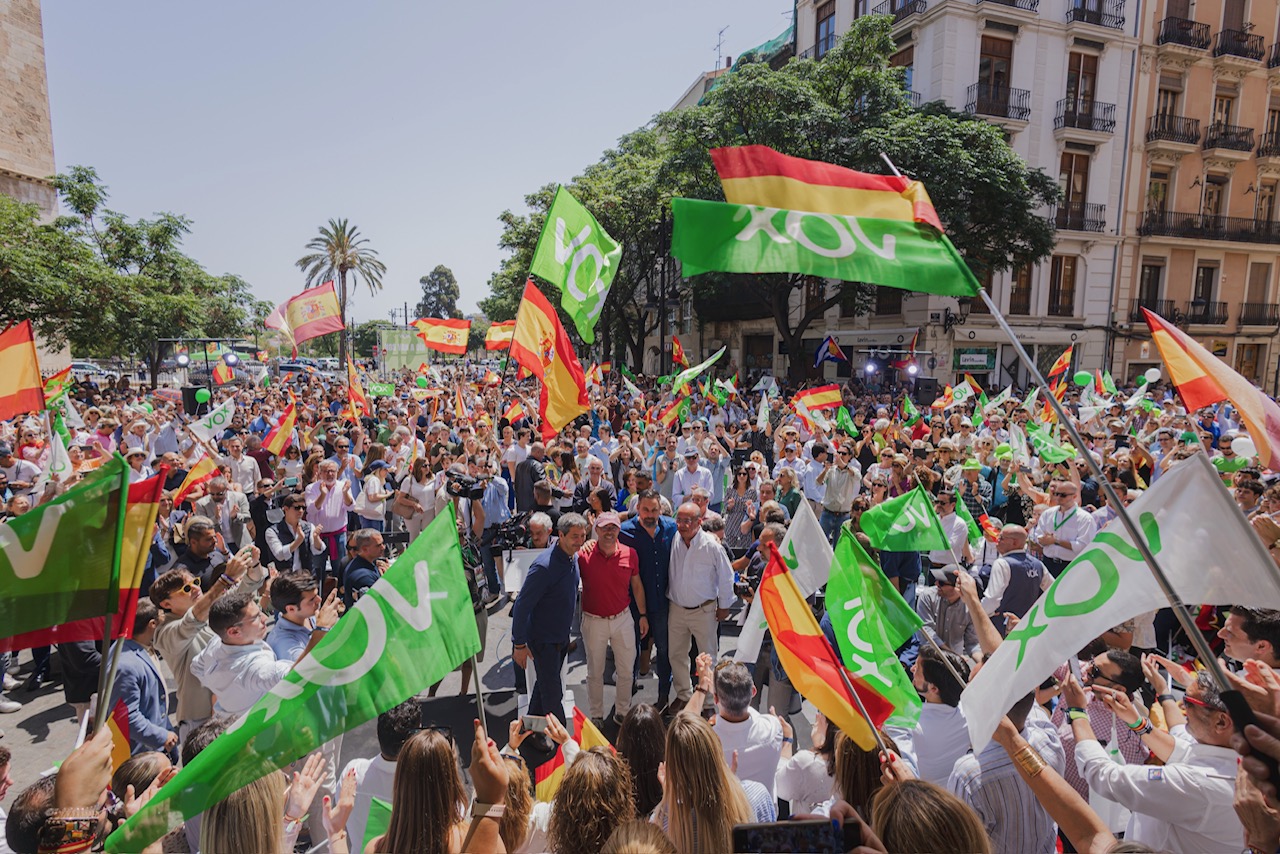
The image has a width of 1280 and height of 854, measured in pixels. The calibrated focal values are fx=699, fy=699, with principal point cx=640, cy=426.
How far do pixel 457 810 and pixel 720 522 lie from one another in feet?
15.4

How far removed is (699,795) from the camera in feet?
8.59

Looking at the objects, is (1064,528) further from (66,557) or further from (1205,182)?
(1205,182)

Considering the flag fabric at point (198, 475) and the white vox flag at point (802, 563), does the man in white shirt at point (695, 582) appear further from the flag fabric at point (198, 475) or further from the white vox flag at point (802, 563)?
the flag fabric at point (198, 475)

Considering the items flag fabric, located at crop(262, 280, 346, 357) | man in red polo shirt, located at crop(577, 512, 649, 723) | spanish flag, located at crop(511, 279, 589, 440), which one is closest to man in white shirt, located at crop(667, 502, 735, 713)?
man in red polo shirt, located at crop(577, 512, 649, 723)

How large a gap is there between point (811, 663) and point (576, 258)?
5182mm

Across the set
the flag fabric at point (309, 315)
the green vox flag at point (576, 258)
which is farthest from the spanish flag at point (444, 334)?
the green vox flag at point (576, 258)

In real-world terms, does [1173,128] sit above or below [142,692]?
above

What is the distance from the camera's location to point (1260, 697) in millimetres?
2539

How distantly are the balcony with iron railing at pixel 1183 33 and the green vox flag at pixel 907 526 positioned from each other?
37.7 metres

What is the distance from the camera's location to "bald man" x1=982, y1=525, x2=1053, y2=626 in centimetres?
558

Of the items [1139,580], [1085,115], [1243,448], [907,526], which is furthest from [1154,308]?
[1139,580]

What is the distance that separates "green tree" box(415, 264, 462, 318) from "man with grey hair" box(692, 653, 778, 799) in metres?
127

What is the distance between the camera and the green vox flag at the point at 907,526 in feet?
17.7

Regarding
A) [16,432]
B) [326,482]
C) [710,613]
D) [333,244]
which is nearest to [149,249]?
[16,432]
